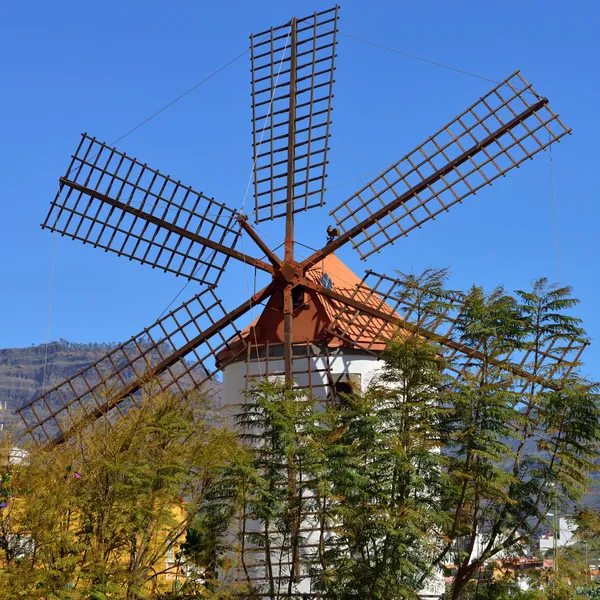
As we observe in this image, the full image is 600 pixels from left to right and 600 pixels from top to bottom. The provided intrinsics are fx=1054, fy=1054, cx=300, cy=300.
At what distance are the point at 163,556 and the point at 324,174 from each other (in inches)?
240

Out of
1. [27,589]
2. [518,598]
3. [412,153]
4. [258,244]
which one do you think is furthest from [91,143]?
[518,598]

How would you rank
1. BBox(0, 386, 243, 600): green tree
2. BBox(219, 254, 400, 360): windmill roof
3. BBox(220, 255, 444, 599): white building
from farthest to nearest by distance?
BBox(219, 254, 400, 360): windmill roof, BBox(220, 255, 444, 599): white building, BBox(0, 386, 243, 600): green tree

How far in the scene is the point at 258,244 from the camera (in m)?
15.6

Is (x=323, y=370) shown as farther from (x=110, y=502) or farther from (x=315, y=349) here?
(x=110, y=502)

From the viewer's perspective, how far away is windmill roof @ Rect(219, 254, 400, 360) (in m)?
15.2

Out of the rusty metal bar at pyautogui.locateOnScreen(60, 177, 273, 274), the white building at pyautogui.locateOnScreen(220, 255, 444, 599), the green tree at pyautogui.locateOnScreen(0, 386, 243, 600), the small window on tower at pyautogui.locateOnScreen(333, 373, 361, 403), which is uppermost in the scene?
the rusty metal bar at pyautogui.locateOnScreen(60, 177, 273, 274)

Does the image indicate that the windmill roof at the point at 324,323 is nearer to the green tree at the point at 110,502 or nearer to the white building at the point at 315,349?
the white building at the point at 315,349

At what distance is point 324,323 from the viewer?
15406mm

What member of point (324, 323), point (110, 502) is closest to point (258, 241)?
point (324, 323)

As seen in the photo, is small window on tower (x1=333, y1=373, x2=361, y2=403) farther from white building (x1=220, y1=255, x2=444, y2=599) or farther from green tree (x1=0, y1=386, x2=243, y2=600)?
green tree (x1=0, y1=386, x2=243, y2=600)

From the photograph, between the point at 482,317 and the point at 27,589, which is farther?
the point at 482,317

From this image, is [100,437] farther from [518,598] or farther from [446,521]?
[518,598]

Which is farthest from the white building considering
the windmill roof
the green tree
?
the green tree

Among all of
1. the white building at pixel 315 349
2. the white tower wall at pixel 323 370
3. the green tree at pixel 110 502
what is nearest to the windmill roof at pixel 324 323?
the white building at pixel 315 349
